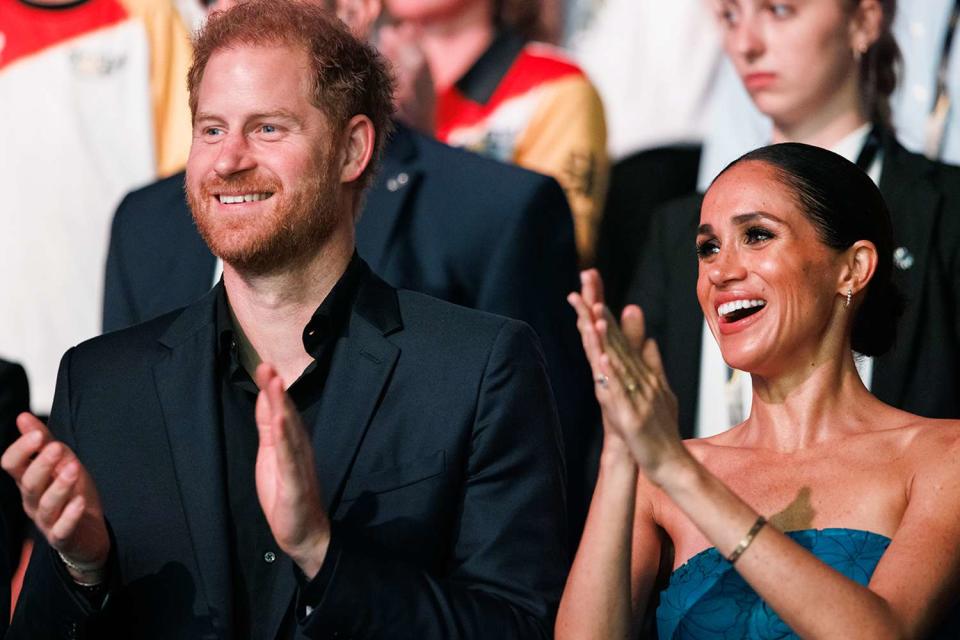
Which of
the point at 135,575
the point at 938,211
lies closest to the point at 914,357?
the point at 938,211

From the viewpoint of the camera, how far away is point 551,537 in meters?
2.72

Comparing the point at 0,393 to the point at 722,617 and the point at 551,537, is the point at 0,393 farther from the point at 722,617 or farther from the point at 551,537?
the point at 722,617

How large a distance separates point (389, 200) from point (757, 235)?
1064 millimetres

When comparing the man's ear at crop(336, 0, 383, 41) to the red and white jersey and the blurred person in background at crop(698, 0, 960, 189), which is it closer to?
the red and white jersey

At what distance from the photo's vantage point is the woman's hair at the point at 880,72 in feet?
12.8

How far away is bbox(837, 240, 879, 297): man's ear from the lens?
9.23 feet

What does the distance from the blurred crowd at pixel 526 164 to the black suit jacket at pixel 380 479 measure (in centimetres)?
39

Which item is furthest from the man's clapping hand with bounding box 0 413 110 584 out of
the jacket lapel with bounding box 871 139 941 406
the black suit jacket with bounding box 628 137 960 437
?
the jacket lapel with bounding box 871 139 941 406

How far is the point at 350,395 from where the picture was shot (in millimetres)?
2729

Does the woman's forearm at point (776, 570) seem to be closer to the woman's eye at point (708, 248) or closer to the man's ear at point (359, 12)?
the woman's eye at point (708, 248)

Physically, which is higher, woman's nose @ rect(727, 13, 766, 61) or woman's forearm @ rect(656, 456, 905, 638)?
woman's nose @ rect(727, 13, 766, 61)

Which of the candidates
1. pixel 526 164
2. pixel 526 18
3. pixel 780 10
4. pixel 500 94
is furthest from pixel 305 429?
pixel 526 18

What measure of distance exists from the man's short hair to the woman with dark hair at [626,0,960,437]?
99cm

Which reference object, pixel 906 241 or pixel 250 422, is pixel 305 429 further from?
pixel 906 241
